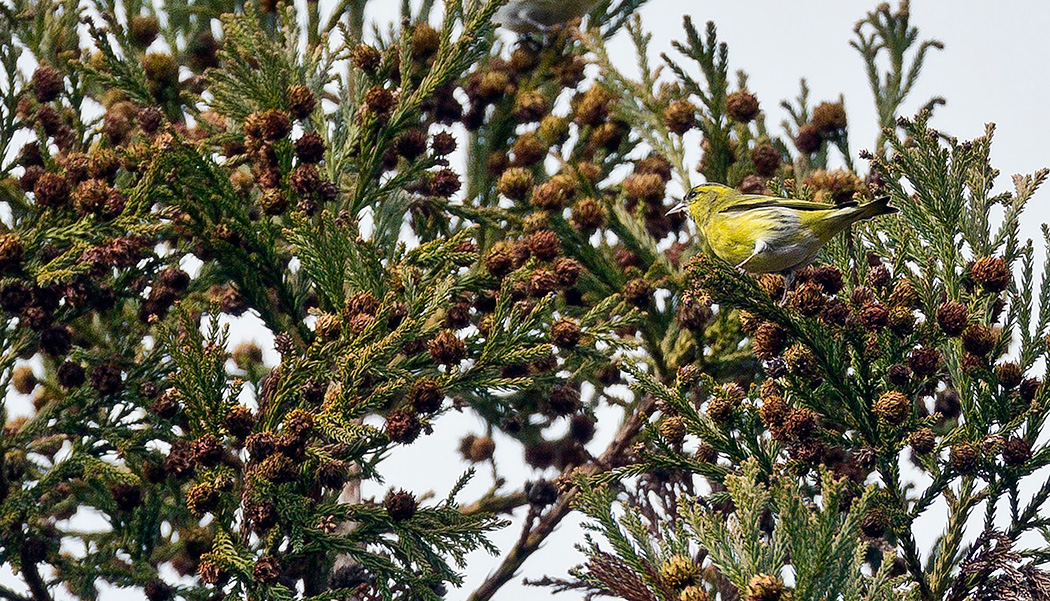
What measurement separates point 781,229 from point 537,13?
278 centimetres

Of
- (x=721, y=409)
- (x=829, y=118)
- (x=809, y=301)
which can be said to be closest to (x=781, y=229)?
(x=809, y=301)

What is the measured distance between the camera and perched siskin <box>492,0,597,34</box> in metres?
7.22

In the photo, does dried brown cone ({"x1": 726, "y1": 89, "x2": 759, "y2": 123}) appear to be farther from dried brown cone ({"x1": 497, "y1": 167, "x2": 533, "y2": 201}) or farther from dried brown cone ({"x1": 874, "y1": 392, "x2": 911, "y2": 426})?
dried brown cone ({"x1": 874, "y1": 392, "x2": 911, "y2": 426})

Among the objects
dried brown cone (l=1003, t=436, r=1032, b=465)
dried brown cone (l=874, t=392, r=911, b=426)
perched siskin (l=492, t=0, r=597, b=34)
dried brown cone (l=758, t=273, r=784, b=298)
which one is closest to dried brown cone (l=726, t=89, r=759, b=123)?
perched siskin (l=492, t=0, r=597, b=34)

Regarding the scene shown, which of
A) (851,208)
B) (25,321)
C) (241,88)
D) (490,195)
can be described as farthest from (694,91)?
(25,321)

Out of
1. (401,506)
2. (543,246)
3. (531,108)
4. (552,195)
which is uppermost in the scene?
(531,108)

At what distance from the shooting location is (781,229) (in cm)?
493

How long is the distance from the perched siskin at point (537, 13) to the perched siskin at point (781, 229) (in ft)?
7.58

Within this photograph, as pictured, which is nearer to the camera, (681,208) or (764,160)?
(681,208)

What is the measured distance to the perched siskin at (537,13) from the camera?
7223 millimetres

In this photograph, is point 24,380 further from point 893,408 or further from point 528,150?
point 893,408

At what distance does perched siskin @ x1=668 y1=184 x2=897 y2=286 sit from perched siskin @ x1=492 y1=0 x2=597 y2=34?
231 cm

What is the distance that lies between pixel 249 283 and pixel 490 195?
1.63m

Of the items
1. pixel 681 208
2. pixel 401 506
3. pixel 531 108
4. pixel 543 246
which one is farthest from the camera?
pixel 531 108
